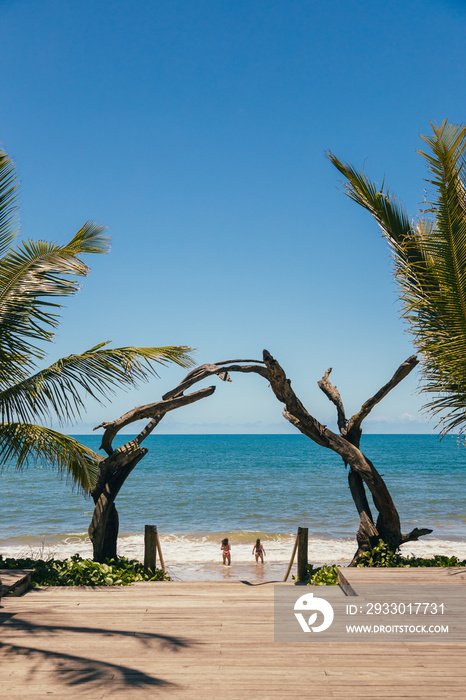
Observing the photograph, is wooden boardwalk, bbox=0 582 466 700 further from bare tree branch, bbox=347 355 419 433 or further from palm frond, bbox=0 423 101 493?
bare tree branch, bbox=347 355 419 433

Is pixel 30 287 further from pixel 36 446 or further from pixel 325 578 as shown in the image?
pixel 325 578

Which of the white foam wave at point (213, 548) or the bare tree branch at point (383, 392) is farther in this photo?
the white foam wave at point (213, 548)

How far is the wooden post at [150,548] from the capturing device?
31.8 ft

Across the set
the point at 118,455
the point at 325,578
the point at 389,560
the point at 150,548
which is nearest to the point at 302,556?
the point at 325,578

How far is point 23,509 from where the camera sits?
1323 inches

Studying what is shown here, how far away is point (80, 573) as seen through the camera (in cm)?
833

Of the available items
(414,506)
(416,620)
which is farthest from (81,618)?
(414,506)

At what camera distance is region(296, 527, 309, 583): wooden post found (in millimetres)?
9688

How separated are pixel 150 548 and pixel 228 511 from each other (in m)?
23.7

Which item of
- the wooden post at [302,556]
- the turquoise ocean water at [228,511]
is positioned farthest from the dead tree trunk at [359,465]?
the turquoise ocean water at [228,511]

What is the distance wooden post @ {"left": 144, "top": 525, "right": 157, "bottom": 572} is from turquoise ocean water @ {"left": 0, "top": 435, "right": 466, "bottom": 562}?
402 inches

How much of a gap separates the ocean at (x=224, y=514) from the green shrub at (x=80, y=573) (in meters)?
8.16

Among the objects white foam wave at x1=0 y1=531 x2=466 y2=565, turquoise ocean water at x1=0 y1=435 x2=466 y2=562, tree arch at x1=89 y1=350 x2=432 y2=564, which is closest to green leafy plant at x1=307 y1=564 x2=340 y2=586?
tree arch at x1=89 y1=350 x2=432 y2=564

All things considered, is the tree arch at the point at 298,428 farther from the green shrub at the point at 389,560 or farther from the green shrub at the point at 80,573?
the green shrub at the point at 80,573
